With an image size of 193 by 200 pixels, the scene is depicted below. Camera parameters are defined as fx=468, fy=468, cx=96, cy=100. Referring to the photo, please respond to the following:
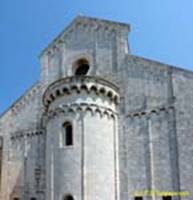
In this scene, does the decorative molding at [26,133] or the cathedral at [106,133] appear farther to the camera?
the decorative molding at [26,133]

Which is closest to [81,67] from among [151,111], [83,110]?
[83,110]

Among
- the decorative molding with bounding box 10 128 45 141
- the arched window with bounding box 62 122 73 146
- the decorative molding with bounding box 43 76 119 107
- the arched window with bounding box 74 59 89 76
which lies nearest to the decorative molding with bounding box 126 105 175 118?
the decorative molding with bounding box 43 76 119 107

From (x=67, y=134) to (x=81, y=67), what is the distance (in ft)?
13.9

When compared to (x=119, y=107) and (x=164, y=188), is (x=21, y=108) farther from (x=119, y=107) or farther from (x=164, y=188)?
(x=164, y=188)

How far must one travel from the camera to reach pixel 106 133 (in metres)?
18.8

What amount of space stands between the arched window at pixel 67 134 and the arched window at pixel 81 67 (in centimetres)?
353

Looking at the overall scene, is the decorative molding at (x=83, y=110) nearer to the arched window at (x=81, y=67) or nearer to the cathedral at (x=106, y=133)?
the cathedral at (x=106, y=133)

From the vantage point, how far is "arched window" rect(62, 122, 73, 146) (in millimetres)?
18797

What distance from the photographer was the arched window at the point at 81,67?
71.2ft

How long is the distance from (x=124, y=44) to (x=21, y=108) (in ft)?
19.0

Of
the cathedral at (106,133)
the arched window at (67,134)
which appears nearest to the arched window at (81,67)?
the cathedral at (106,133)

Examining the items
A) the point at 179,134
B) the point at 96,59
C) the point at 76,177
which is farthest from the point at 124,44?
the point at 76,177

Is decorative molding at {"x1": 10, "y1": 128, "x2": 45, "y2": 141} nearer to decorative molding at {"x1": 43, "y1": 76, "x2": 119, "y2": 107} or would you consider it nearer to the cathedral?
the cathedral

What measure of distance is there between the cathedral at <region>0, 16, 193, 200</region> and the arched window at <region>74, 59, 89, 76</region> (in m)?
0.05
